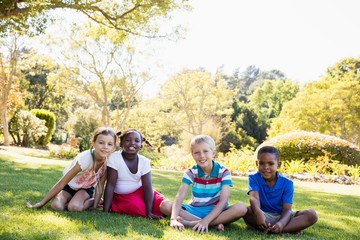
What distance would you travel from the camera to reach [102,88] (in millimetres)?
24453

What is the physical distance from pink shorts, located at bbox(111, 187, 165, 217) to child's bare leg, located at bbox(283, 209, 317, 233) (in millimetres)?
1480

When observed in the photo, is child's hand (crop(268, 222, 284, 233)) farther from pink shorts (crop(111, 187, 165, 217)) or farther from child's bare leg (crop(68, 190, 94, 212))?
child's bare leg (crop(68, 190, 94, 212))

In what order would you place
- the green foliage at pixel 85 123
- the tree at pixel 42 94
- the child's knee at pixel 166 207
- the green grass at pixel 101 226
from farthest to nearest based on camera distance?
the tree at pixel 42 94
the green foliage at pixel 85 123
the child's knee at pixel 166 207
the green grass at pixel 101 226

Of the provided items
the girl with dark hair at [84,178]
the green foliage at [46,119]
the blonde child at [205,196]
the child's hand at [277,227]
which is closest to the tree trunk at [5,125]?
the green foliage at [46,119]

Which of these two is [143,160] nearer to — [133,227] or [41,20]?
[133,227]

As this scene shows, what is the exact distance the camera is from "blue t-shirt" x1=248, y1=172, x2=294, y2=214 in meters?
3.91

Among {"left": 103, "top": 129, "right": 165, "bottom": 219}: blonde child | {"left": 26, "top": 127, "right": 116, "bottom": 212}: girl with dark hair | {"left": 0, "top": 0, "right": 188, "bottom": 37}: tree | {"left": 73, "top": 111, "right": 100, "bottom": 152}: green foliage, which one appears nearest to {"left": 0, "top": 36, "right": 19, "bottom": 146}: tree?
{"left": 73, "top": 111, "right": 100, "bottom": 152}: green foliage

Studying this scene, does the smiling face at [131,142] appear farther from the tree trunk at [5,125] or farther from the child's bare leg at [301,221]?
the tree trunk at [5,125]

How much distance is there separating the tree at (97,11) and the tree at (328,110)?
13071 millimetres

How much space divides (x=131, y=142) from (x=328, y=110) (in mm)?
20234

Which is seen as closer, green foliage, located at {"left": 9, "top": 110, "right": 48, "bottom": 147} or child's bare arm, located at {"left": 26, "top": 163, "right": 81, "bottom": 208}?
child's bare arm, located at {"left": 26, "top": 163, "right": 81, "bottom": 208}

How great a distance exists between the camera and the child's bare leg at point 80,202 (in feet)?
14.0

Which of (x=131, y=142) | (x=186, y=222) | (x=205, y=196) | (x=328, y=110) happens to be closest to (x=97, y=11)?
(x=131, y=142)

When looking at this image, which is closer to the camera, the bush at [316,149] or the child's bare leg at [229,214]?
the child's bare leg at [229,214]
